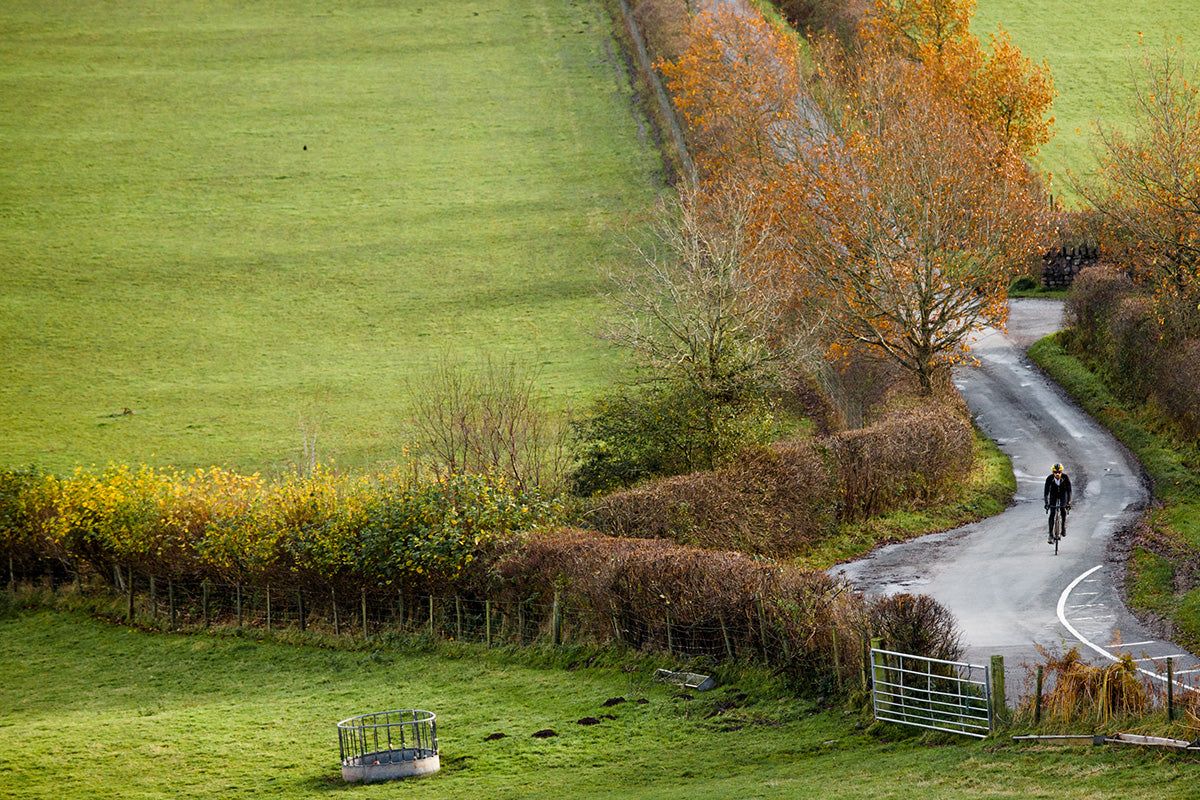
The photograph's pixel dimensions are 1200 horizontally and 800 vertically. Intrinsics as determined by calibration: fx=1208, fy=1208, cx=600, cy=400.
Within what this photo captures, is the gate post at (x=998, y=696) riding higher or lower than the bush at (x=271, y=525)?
lower

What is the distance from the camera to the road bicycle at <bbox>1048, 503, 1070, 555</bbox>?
104ft

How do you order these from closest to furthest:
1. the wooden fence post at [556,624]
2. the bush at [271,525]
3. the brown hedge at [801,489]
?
the wooden fence post at [556,624] < the bush at [271,525] < the brown hedge at [801,489]

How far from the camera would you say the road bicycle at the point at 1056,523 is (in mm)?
31641

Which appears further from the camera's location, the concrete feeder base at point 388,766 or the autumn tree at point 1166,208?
the autumn tree at point 1166,208

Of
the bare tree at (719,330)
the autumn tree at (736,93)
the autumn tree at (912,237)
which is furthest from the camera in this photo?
the autumn tree at (736,93)

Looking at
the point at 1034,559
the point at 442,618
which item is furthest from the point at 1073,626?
the point at 442,618

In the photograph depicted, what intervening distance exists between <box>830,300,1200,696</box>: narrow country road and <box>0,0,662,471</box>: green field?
17714 mm

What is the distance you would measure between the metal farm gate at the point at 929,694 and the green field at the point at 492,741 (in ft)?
1.24

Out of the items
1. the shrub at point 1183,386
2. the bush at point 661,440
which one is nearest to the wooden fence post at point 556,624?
the bush at point 661,440

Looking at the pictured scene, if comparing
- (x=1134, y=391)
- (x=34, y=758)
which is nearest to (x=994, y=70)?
(x=1134, y=391)

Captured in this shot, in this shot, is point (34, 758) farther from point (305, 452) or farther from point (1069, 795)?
point (305, 452)

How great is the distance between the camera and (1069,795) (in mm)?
14977

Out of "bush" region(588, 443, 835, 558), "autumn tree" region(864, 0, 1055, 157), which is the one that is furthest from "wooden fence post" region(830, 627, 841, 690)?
"autumn tree" region(864, 0, 1055, 157)

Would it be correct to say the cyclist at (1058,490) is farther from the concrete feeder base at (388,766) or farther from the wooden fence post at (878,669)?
the concrete feeder base at (388,766)
